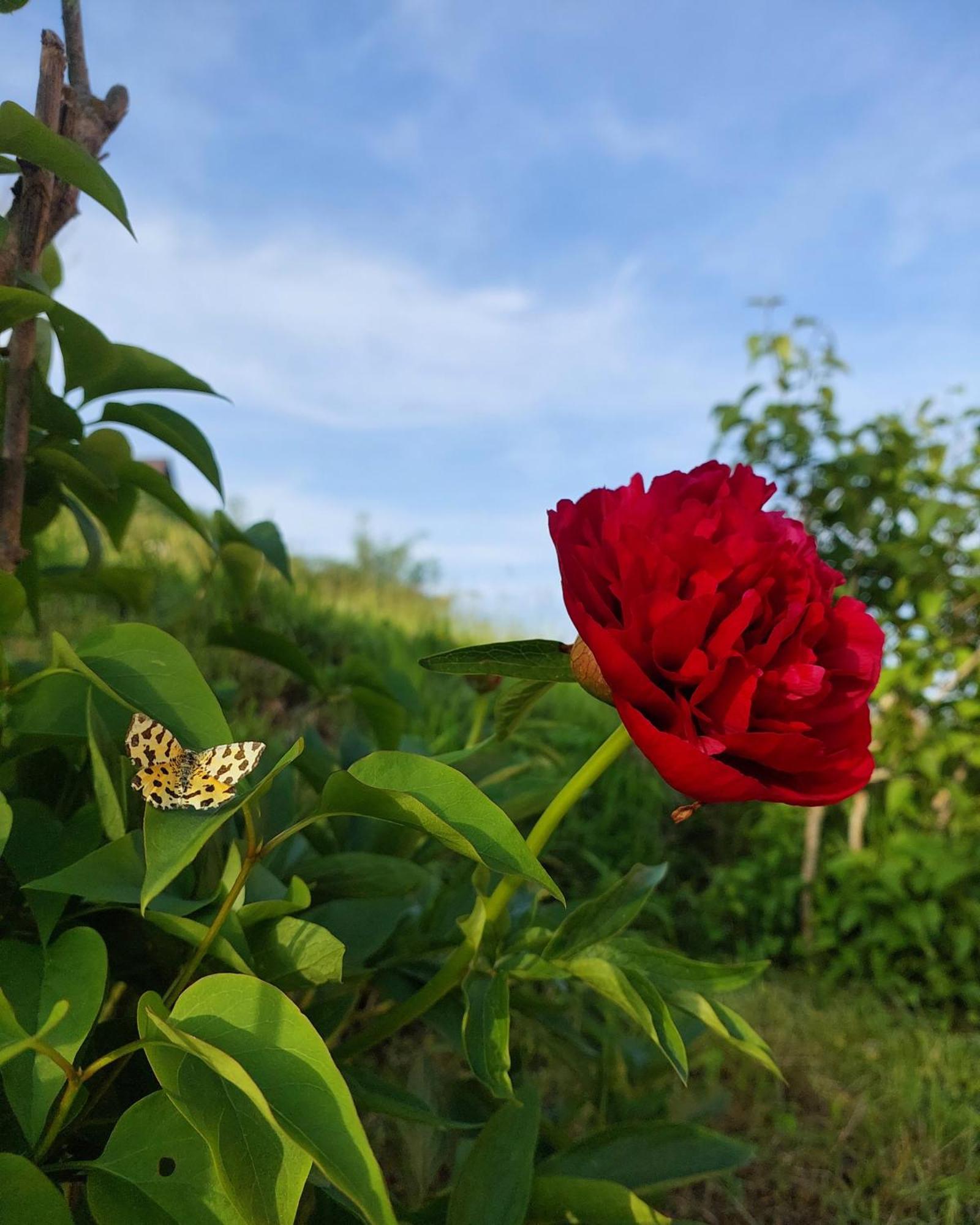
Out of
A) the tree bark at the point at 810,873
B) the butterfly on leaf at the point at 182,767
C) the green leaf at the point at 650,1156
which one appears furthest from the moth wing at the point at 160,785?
the tree bark at the point at 810,873

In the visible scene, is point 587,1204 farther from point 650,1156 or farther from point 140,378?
point 140,378

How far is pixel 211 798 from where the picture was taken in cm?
51

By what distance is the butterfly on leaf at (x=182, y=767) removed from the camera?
0.52 m

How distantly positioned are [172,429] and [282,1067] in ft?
1.83

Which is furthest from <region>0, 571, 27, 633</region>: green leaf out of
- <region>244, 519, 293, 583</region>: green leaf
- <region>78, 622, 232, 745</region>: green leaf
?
<region>244, 519, 293, 583</region>: green leaf

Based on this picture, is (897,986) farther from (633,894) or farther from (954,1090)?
(633,894)

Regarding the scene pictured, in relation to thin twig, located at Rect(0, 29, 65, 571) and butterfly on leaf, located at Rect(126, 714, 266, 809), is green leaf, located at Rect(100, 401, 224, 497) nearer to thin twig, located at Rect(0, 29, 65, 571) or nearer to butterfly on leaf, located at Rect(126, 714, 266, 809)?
thin twig, located at Rect(0, 29, 65, 571)

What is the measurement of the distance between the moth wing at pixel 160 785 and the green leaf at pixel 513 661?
0.48 feet

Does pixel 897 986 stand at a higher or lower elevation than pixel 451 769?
lower

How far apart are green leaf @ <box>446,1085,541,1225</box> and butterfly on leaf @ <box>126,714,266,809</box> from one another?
0.30 metres

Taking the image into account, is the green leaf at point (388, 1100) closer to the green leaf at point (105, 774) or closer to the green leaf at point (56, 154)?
the green leaf at point (105, 774)

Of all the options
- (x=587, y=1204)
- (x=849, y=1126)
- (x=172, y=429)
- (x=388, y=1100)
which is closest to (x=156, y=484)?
(x=172, y=429)

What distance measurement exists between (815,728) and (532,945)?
0.25 metres

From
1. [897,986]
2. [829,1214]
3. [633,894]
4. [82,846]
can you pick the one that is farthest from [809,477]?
[82,846]
